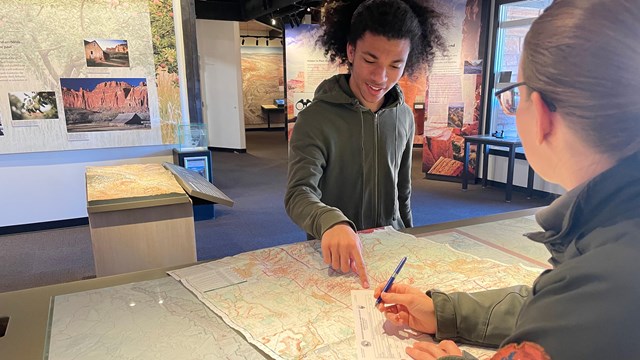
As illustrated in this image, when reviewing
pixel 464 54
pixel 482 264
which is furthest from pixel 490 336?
pixel 464 54

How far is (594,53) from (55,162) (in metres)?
4.87

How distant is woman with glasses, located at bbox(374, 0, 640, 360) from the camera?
460 mm

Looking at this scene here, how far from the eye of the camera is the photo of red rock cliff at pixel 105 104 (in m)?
4.21

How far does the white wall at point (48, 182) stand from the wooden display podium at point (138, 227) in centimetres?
175

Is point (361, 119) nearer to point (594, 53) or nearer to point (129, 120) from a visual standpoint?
point (594, 53)

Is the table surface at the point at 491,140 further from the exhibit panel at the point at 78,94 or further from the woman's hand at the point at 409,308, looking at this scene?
the woman's hand at the point at 409,308

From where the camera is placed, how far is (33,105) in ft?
13.5

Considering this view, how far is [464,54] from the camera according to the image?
6.21 m

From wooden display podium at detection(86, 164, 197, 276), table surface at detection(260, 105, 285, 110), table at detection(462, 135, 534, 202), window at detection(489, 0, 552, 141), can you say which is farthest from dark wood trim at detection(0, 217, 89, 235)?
table surface at detection(260, 105, 285, 110)

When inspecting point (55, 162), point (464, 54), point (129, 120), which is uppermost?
point (464, 54)

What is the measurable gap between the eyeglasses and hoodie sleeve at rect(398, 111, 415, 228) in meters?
1.00

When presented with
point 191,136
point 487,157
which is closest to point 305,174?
point 191,136

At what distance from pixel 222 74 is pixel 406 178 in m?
7.52

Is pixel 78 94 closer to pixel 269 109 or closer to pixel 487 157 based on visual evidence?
pixel 487 157
